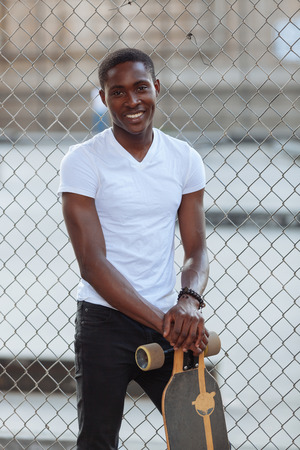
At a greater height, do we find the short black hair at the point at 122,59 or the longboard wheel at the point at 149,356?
the short black hair at the point at 122,59

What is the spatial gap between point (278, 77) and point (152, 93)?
2068 cm

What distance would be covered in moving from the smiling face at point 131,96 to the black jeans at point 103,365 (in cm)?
62

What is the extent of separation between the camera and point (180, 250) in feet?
26.6

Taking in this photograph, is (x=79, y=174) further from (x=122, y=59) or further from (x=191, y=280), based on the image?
(x=191, y=280)

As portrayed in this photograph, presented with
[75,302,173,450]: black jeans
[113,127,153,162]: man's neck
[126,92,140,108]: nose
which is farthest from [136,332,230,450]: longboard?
[126,92,140,108]: nose

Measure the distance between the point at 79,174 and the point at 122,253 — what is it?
0.29 m

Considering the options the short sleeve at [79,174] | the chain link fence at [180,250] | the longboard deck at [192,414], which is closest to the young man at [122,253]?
the short sleeve at [79,174]

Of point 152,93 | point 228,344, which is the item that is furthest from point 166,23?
point 152,93

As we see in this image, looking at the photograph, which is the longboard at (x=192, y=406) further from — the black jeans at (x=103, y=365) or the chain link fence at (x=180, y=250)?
the chain link fence at (x=180, y=250)

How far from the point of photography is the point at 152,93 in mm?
2119

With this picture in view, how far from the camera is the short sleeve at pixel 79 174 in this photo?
1.99 meters

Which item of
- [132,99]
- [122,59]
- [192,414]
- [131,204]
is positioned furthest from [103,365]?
[122,59]

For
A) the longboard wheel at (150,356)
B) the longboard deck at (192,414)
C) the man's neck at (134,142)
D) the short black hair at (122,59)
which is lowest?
the longboard deck at (192,414)

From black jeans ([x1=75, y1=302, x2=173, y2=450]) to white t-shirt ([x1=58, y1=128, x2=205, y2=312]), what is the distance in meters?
0.08
